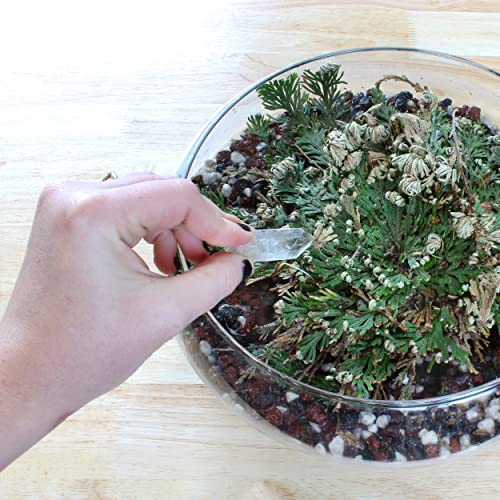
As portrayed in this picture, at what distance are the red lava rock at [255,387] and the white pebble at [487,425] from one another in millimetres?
251

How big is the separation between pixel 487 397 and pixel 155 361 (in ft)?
1.51

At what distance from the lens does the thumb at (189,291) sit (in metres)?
0.57

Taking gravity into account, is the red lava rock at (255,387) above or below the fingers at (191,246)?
below

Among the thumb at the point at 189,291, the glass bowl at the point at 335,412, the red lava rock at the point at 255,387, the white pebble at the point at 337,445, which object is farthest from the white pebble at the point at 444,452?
the thumb at the point at 189,291

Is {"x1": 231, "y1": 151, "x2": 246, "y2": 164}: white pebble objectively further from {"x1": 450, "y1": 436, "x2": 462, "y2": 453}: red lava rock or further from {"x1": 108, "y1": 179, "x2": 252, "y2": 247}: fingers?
{"x1": 450, "y1": 436, "x2": 462, "y2": 453}: red lava rock

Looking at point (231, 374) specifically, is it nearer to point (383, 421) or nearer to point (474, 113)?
point (383, 421)

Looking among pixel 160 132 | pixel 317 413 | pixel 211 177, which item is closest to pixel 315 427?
pixel 317 413

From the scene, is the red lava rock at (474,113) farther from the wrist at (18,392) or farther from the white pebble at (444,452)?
the wrist at (18,392)

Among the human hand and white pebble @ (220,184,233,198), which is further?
white pebble @ (220,184,233,198)

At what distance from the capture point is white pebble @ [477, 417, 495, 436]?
725 millimetres

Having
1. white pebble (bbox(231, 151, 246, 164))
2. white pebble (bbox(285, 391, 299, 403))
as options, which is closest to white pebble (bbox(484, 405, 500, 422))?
white pebble (bbox(285, 391, 299, 403))

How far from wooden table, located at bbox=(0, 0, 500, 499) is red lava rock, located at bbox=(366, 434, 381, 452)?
0.08 metres

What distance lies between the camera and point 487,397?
0.71 metres

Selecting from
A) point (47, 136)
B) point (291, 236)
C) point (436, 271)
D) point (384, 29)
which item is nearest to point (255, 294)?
point (291, 236)
